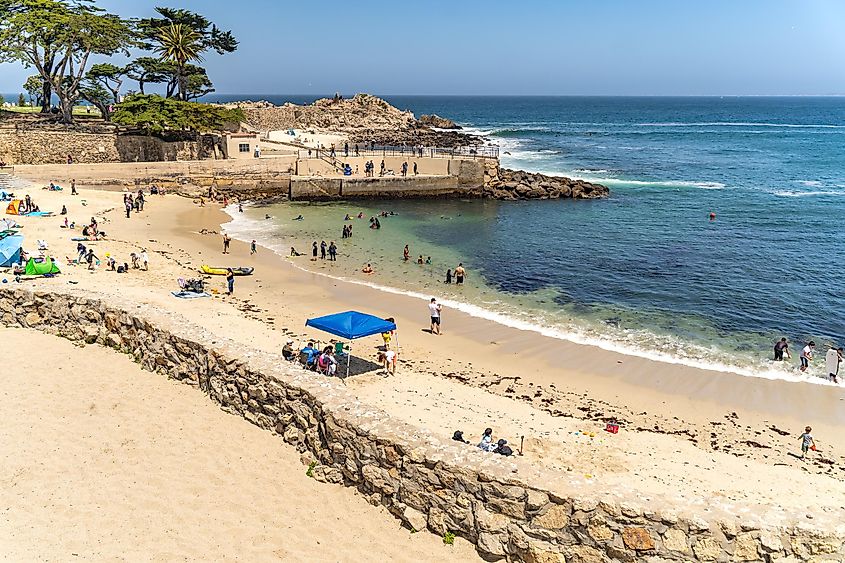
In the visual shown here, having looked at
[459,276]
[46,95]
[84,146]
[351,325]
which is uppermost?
[46,95]

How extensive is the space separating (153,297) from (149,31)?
42.9 meters

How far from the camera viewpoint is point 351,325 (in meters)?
16.0

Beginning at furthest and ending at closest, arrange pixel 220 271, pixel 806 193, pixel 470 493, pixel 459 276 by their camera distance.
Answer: pixel 806 193, pixel 459 276, pixel 220 271, pixel 470 493

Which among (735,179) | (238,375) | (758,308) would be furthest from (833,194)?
(238,375)

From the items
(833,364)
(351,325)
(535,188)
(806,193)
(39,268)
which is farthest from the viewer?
(806,193)

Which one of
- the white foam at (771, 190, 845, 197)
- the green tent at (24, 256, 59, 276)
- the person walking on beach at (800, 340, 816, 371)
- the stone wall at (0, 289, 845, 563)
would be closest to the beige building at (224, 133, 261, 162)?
the green tent at (24, 256, 59, 276)

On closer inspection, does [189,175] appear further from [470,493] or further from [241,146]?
[470,493]

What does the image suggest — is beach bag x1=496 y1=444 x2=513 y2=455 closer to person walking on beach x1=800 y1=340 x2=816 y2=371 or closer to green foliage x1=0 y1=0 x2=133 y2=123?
person walking on beach x1=800 y1=340 x2=816 y2=371

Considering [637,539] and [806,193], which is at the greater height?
[806,193]

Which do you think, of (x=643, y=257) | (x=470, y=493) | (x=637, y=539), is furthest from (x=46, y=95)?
(x=637, y=539)

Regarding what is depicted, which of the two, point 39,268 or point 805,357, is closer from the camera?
point 805,357

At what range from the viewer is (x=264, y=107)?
85.8 meters

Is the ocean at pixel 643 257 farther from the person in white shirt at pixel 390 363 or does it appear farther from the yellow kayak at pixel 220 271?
the person in white shirt at pixel 390 363

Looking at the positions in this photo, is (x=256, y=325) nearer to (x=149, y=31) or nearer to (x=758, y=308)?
(x=758, y=308)
